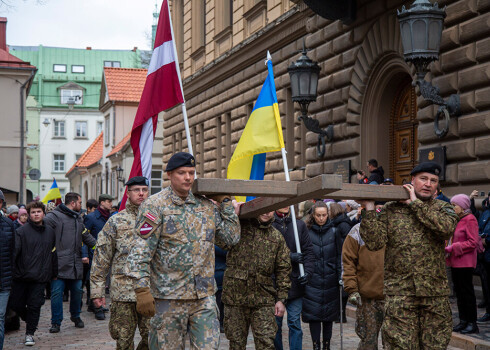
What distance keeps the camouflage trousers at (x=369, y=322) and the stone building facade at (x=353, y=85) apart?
4151 millimetres

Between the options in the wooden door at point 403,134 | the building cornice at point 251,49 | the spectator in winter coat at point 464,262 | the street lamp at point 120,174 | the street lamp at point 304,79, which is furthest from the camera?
the street lamp at point 120,174

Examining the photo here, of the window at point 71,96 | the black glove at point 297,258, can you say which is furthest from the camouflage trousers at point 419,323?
the window at point 71,96

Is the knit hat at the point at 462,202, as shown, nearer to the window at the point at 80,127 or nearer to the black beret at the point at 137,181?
the black beret at the point at 137,181

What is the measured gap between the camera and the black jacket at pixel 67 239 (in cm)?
1224

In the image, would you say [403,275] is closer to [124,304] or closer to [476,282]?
[124,304]

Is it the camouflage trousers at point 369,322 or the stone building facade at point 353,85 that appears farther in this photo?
the stone building facade at point 353,85

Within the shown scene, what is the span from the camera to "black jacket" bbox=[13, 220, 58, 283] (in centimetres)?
1101

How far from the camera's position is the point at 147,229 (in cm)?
616

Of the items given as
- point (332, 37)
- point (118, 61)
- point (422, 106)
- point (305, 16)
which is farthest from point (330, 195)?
point (118, 61)

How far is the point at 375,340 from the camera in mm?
8117

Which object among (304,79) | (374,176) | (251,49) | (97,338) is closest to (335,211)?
(374,176)

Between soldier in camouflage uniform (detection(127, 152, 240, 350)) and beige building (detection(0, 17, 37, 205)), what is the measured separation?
123ft

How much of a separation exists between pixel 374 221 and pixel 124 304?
2.91 meters

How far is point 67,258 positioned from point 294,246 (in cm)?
467
